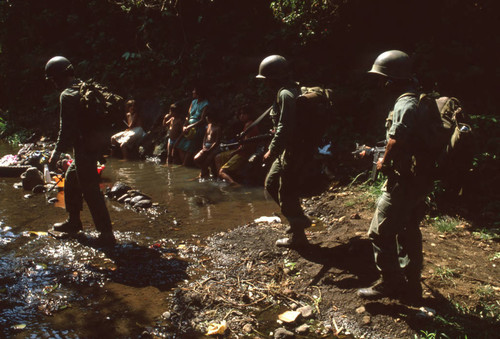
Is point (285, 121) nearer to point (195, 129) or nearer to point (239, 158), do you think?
point (239, 158)

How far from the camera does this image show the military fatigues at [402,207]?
324 centimetres

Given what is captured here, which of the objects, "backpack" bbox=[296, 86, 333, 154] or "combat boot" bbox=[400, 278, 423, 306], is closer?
"combat boot" bbox=[400, 278, 423, 306]

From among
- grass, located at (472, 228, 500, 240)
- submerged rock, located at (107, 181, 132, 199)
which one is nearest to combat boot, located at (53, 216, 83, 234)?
submerged rock, located at (107, 181, 132, 199)

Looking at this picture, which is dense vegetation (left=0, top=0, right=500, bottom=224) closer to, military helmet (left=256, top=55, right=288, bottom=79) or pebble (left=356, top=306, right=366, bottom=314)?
pebble (left=356, top=306, right=366, bottom=314)

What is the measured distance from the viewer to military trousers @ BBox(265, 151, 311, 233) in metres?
4.58

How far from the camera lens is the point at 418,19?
8438mm

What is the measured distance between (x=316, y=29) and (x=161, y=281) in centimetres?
633

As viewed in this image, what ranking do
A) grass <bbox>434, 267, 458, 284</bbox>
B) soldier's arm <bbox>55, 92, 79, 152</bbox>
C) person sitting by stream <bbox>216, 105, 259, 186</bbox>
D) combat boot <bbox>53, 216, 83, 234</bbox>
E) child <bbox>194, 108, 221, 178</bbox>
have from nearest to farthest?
grass <bbox>434, 267, 458, 284</bbox> < soldier's arm <bbox>55, 92, 79, 152</bbox> < combat boot <bbox>53, 216, 83, 234</bbox> < person sitting by stream <bbox>216, 105, 259, 186</bbox> < child <bbox>194, 108, 221, 178</bbox>

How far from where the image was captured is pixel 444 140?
10.5 feet

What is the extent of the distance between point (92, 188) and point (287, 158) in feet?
7.59

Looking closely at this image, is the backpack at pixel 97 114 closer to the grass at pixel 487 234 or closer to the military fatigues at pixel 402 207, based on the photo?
the military fatigues at pixel 402 207

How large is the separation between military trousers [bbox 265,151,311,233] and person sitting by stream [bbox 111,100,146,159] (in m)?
7.28

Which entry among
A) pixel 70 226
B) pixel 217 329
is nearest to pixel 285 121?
pixel 217 329

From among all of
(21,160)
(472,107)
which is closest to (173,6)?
(21,160)
